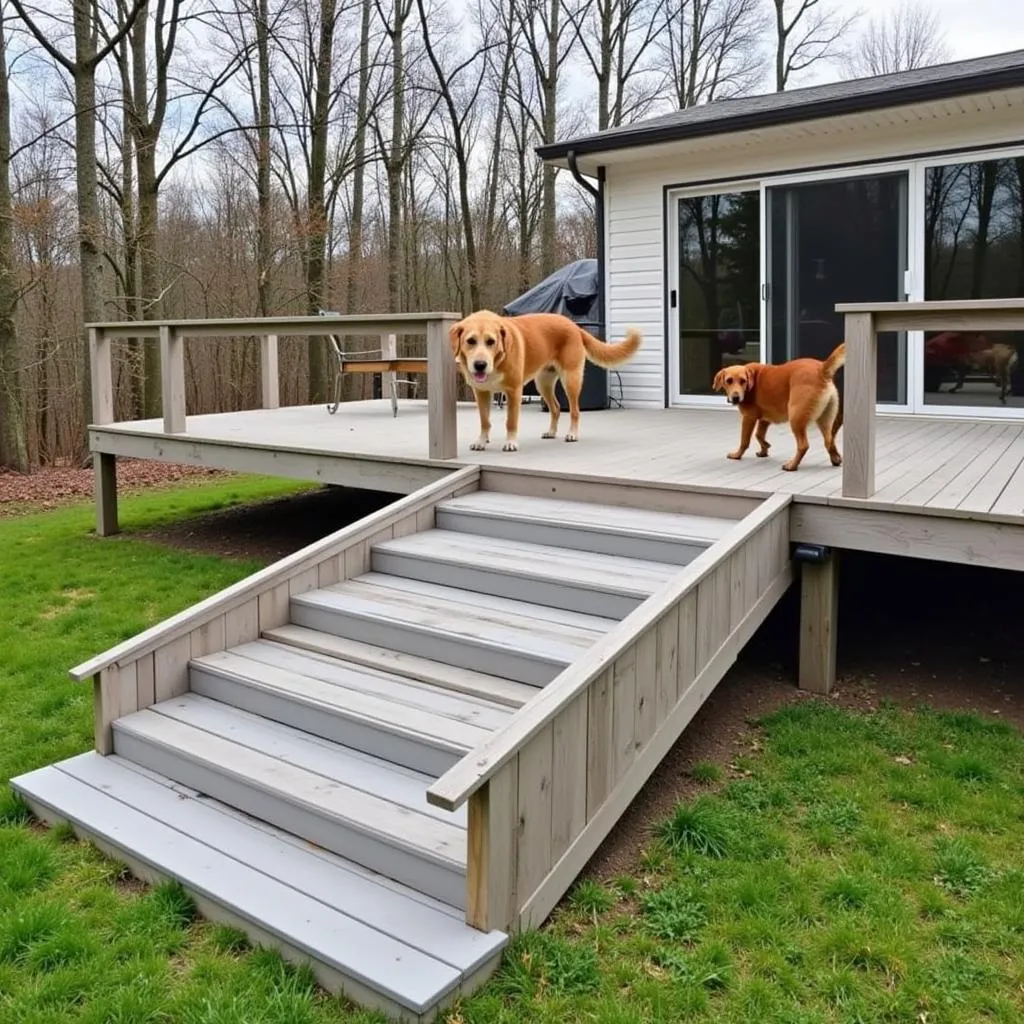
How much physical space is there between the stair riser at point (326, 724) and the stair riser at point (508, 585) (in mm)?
974

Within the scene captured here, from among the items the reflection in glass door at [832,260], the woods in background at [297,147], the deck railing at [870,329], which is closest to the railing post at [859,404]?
the deck railing at [870,329]

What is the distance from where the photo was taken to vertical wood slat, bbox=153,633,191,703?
3.33 meters

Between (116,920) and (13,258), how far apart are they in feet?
33.0

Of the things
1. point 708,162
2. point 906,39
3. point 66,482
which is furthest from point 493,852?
point 906,39

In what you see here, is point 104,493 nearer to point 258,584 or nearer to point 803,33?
point 258,584

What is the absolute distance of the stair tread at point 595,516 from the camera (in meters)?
3.87

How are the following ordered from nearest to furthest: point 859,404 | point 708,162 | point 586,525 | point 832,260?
point 859,404
point 586,525
point 832,260
point 708,162

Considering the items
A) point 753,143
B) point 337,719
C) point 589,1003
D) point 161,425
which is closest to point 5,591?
point 161,425

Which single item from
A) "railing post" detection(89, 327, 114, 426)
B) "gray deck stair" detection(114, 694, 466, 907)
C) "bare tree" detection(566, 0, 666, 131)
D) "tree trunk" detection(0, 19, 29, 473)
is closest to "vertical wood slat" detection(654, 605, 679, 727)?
"gray deck stair" detection(114, 694, 466, 907)

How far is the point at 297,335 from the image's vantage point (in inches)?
211

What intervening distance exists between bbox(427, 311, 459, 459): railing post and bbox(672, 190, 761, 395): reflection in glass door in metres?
3.36

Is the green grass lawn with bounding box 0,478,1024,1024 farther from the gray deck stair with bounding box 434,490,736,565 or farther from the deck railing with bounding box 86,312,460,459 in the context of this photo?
the deck railing with bounding box 86,312,460,459

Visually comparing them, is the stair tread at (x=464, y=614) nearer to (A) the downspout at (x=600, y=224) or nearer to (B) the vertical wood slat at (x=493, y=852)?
(B) the vertical wood slat at (x=493, y=852)

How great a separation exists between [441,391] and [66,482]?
718 cm
